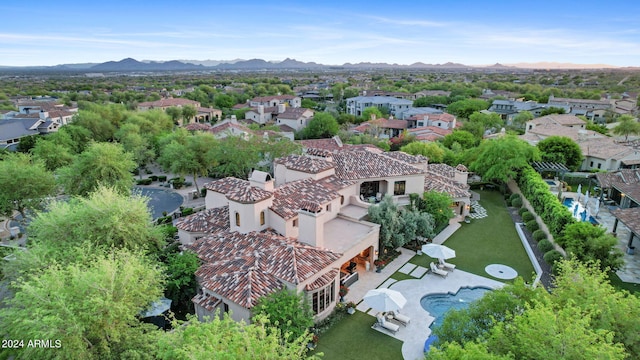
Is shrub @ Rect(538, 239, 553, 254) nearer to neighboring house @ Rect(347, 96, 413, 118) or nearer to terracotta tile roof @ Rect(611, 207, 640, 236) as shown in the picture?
terracotta tile roof @ Rect(611, 207, 640, 236)

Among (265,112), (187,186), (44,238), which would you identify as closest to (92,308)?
(44,238)

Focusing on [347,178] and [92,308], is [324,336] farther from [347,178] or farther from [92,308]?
[347,178]

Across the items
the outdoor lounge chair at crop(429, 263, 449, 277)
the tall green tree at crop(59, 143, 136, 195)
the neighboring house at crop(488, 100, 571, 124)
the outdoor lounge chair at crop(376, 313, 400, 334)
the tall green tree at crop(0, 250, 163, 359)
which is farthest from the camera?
the neighboring house at crop(488, 100, 571, 124)

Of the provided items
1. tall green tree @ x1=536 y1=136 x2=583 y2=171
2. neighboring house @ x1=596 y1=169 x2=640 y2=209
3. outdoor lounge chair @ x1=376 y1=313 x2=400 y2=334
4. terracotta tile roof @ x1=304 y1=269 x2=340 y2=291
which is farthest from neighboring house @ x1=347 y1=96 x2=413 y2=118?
outdoor lounge chair @ x1=376 y1=313 x2=400 y2=334

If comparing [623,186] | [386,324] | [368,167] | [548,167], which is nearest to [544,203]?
[623,186]

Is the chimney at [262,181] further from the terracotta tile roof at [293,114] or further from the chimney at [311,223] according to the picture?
the terracotta tile roof at [293,114]

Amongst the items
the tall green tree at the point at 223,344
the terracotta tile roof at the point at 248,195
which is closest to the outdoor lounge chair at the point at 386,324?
the tall green tree at the point at 223,344
